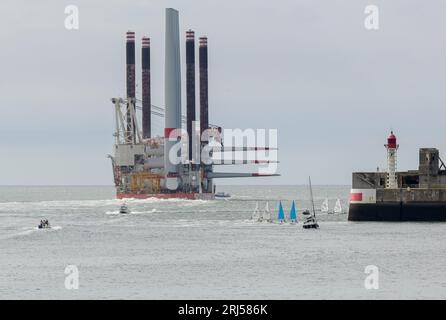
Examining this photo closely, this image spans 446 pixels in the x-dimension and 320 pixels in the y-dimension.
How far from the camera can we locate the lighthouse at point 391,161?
121619mm

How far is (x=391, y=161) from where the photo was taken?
122m

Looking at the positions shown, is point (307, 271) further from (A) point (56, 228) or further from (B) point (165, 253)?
(A) point (56, 228)

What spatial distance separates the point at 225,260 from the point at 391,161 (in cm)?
3797

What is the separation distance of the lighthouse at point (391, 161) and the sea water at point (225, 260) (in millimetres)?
4230

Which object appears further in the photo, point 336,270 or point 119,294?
point 336,270

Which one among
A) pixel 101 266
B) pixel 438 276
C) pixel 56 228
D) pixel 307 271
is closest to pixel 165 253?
pixel 101 266

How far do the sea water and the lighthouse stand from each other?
Answer: 13.9 feet

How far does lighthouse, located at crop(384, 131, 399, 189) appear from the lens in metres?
122

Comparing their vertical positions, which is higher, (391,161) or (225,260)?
(391,161)

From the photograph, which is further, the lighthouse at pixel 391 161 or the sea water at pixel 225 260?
the lighthouse at pixel 391 161

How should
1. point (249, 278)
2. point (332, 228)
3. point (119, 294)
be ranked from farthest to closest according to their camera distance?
point (332, 228), point (249, 278), point (119, 294)
